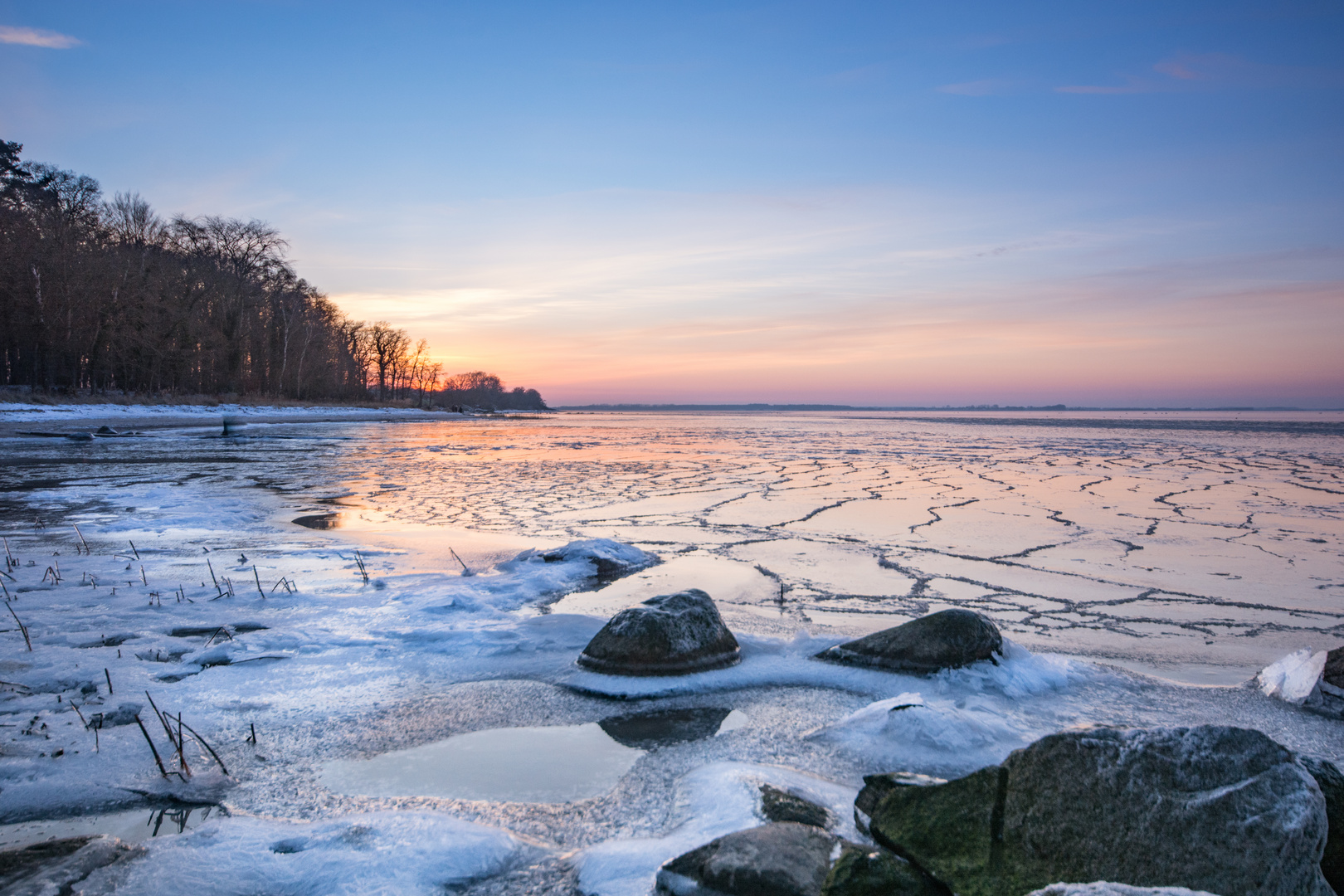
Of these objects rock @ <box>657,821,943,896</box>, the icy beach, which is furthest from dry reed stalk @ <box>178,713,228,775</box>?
rock @ <box>657,821,943,896</box>

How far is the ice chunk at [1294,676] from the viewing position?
3.10 m

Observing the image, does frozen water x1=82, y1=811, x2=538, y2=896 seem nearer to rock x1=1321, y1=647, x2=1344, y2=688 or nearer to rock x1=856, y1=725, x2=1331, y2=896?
rock x1=856, y1=725, x2=1331, y2=896

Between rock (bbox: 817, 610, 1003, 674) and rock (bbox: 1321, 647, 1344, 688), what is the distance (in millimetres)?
1315

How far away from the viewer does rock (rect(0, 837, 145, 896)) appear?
181 centimetres

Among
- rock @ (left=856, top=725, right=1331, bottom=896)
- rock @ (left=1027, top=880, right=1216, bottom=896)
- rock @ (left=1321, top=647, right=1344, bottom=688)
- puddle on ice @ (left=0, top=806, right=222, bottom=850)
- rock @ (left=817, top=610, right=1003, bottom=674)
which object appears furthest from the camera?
rock @ (left=817, top=610, right=1003, bottom=674)

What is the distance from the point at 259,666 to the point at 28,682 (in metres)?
0.91

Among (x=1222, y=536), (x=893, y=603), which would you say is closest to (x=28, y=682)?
(x=893, y=603)

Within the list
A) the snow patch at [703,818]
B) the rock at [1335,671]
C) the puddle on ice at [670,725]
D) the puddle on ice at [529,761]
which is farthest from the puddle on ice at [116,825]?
the rock at [1335,671]

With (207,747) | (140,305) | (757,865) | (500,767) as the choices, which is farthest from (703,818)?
(140,305)

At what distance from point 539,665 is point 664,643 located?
683mm

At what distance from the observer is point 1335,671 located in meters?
3.11

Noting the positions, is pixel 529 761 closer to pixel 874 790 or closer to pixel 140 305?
pixel 874 790

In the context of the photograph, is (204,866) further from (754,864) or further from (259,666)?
(259,666)

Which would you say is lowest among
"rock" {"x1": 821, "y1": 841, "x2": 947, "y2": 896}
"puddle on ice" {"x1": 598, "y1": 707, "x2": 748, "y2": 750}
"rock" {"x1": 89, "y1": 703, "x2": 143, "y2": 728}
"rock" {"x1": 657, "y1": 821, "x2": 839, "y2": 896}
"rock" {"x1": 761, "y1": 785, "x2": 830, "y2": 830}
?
"puddle on ice" {"x1": 598, "y1": 707, "x2": 748, "y2": 750}
